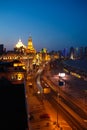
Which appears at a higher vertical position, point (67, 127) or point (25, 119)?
point (25, 119)

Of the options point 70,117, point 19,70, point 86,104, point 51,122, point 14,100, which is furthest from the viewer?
point 19,70

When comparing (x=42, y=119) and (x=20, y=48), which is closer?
(x=42, y=119)

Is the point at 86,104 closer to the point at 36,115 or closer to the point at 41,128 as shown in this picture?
the point at 36,115

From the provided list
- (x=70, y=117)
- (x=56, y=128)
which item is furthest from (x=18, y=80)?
(x=56, y=128)

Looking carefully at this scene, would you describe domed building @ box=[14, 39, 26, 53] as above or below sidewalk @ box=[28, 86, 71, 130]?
above

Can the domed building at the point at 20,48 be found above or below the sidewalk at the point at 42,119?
above

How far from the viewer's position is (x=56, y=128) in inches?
1399

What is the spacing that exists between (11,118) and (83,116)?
2441cm

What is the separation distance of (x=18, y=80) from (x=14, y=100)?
31900 millimetres

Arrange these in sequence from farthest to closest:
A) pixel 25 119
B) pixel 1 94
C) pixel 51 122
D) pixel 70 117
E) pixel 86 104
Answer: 1. pixel 86 104
2. pixel 70 117
3. pixel 51 122
4. pixel 1 94
5. pixel 25 119

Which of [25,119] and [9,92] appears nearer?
[25,119]

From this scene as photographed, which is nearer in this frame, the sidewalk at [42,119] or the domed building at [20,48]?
the sidewalk at [42,119]

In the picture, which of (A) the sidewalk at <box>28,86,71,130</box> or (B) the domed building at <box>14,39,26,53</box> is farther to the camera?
(B) the domed building at <box>14,39,26,53</box>

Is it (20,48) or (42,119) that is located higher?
(20,48)
